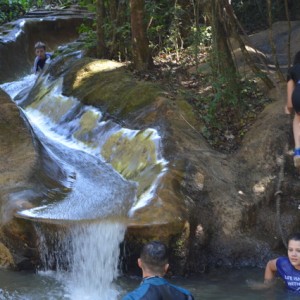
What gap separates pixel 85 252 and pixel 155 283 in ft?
11.2

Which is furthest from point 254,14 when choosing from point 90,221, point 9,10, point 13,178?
point 90,221

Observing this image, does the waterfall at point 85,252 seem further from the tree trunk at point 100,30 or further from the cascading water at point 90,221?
the tree trunk at point 100,30

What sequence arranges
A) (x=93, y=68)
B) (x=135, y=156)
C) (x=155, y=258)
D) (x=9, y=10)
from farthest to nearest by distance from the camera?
(x=9, y=10) < (x=93, y=68) < (x=135, y=156) < (x=155, y=258)

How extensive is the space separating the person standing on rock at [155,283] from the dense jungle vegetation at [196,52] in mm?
4843

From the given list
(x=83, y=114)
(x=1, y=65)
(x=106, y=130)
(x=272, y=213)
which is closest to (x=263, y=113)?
(x=272, y=213)

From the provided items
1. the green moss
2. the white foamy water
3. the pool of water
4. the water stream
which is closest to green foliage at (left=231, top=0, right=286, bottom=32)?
the green moss

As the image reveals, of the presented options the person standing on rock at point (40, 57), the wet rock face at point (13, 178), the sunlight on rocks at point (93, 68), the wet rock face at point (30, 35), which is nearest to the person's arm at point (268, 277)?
the wet rock face at point (13, 178)

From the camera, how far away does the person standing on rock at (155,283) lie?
11.3 ft

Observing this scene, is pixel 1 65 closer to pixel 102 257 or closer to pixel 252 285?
pixel 102 257

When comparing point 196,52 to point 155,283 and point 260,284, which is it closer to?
point 260,284

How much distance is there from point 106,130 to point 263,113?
2.73 metres

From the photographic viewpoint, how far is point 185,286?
253 inches

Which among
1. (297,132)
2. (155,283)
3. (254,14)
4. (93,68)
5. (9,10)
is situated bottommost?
(155,283)

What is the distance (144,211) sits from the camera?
6.68 metres
